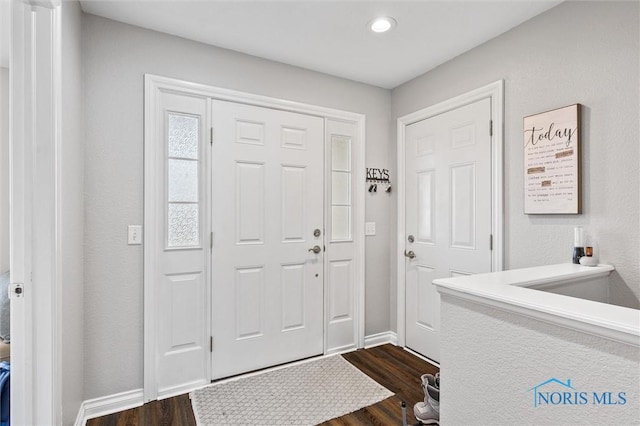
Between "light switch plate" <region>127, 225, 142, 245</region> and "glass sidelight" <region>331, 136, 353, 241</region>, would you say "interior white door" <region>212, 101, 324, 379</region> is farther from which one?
"light switch plate" <region>127, 225, 142, 245</region>

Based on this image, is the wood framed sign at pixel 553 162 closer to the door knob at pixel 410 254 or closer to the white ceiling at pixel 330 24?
the white ceiling at pixel 330 24

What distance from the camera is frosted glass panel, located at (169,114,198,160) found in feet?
7.17

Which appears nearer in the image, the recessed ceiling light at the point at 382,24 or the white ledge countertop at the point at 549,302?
the white ledge countertop at the point at 549,302

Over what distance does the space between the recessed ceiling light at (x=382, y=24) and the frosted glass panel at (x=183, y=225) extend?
1641 millimetres

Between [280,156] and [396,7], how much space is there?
1237mm

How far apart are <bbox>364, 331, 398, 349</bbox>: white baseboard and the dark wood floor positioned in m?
0.31

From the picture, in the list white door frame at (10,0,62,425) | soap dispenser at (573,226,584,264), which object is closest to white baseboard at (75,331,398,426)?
white door frame at (10,0,62,425)

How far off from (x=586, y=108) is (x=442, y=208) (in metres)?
1.09

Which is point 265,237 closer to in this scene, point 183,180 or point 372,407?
point 183,180

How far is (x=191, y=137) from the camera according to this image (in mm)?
2240

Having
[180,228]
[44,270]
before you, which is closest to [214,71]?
[180,228]

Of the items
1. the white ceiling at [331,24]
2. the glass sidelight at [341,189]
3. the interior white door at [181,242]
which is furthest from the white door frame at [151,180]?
the glass sidelight at [341,189]

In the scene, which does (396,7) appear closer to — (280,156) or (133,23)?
(280,156)

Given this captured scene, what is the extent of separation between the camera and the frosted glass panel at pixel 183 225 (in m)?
2.19
